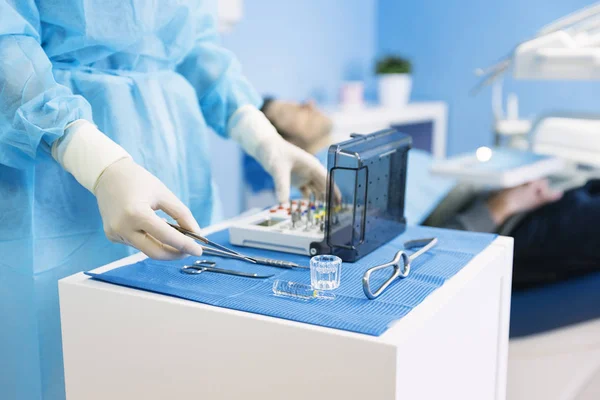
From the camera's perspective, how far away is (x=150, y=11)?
105cm

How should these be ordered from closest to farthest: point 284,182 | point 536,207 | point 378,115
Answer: point 284,182 < point 536,207 < point 378,115

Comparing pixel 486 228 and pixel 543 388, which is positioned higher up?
pixel 486 228

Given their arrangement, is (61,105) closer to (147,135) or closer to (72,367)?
(147,135)

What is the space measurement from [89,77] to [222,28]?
1.63 metres

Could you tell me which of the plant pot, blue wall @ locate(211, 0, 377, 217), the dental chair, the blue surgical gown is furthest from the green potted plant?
the blue surgical gown

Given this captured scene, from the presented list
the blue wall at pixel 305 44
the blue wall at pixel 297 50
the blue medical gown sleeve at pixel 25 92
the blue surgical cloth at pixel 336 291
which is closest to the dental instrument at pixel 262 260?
the blue surgical cloth at pixel 336 291

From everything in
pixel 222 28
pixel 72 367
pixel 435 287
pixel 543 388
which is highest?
pixel 222 28

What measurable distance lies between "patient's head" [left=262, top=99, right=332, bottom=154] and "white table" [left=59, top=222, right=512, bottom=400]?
1.46 metres

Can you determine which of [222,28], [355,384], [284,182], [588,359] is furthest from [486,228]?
[355,384]

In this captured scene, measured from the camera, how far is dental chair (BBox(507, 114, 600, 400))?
1.55 meters

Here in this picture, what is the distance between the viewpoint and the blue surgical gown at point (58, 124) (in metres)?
0.93

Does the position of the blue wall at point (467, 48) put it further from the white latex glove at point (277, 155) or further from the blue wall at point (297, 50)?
the white latex glove at point (277, 155)

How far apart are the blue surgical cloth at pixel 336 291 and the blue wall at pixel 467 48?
292cm

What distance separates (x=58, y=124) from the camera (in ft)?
3.07
